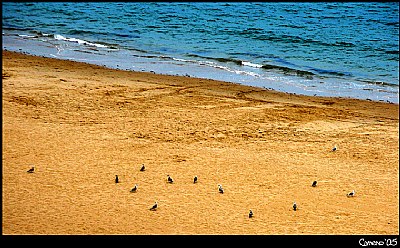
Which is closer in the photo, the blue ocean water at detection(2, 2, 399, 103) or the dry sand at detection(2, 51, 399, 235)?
the dry sand at detection(2, 51, 399, 235)

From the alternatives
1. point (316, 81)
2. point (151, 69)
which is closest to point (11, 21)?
point (151, 69)

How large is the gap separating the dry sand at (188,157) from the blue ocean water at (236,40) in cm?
274

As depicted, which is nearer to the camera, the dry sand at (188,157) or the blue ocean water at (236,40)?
the dry sand at (188,157)

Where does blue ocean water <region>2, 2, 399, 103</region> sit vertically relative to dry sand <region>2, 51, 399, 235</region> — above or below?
above

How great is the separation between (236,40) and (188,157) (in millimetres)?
16370

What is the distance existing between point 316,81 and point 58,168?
12.6 metres

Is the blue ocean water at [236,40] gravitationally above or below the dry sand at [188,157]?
above

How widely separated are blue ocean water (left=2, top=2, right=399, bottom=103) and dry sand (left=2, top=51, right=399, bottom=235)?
2.74 meters

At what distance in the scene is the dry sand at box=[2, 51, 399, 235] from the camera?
12906mm

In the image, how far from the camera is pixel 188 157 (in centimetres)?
1620

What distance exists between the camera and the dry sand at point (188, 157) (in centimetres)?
1291

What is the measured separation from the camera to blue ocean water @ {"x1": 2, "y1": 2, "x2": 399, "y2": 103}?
81.9ft

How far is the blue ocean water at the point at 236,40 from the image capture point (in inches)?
982

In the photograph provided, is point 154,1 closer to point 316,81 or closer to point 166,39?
point 166,39
